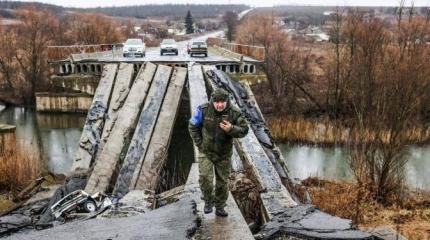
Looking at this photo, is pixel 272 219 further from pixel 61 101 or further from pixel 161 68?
pixel 61 101

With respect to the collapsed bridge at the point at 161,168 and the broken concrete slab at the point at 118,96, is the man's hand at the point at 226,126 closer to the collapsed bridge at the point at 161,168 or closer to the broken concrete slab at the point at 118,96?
the collapsed bridge at the point at 161,168

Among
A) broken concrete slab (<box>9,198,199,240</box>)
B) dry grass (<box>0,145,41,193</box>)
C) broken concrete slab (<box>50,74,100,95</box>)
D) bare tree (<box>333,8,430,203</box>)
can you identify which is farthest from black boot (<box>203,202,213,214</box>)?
broken concrete slab (<box>50,74,100,95</box>)

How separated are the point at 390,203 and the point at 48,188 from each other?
927 centimetres

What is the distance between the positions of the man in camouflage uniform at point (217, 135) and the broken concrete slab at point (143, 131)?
413cm

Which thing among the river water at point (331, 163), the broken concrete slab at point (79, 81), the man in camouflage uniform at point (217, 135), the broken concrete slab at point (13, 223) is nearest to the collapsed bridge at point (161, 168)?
the man in camouflage uniform at point (217, 135)

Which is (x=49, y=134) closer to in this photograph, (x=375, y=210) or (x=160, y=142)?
(x=160, y=142)

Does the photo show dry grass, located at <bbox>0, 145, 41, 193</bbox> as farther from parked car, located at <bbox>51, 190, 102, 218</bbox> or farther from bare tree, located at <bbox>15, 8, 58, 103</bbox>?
bare tree, located at <bbox>15, 8, 58, 103</bbox>

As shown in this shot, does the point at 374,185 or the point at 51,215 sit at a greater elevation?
the point at 51,215

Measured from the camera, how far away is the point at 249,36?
51.5 meters

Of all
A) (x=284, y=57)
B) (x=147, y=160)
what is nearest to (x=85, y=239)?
(x=147, y=160)

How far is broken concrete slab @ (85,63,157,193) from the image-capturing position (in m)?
10.6

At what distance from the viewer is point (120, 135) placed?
11.9m

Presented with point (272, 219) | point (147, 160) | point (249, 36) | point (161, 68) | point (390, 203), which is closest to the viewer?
point (272, 219)

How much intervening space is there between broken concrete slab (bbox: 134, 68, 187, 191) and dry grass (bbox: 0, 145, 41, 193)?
4942 mm
